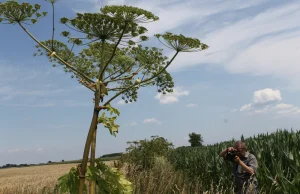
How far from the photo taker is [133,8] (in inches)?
127

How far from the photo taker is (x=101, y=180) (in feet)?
10.1

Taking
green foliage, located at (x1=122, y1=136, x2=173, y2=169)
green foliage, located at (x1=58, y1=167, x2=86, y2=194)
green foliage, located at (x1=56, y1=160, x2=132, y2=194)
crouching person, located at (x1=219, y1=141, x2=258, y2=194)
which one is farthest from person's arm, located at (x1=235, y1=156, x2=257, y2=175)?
green foliage, located at (x1=122, y1=136, x2=173, y2=169)

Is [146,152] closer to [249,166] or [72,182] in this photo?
[249,166]

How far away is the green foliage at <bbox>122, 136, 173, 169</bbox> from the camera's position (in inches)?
731

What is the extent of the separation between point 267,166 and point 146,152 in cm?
914

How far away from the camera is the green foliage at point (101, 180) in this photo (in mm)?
2973

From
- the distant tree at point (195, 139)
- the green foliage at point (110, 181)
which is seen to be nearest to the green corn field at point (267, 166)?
the green foliage at point (110, 181)

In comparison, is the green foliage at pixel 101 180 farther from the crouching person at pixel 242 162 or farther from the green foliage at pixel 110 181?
the crouching person at pixel 242 162

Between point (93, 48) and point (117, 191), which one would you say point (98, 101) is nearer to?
point (117, 191)

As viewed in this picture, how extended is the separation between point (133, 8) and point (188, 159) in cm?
1547

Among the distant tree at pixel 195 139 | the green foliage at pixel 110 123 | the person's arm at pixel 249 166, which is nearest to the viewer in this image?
the green foliage at pixel 110 123

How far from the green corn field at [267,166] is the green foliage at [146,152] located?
127 centimetres

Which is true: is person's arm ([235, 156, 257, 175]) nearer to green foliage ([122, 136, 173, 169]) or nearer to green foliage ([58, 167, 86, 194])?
green foliage ([58, 167, 86, 194])

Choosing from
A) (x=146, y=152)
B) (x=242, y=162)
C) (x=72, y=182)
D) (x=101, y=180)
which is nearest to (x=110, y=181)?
(x=101, y=180)
